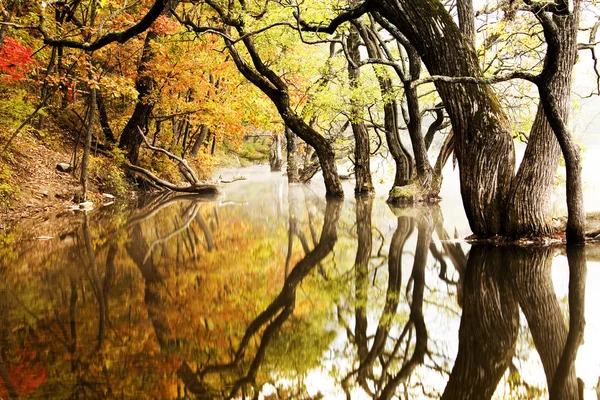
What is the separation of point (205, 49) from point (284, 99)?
490 centimetres

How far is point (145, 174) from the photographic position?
1914 cm

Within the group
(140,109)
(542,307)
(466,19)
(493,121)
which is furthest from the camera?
(140,109)

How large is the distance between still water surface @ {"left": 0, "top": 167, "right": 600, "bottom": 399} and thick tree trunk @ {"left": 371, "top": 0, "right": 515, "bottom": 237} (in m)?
0.88

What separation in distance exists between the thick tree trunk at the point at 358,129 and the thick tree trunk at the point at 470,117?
846cm

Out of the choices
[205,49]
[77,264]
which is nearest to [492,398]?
[77,264]

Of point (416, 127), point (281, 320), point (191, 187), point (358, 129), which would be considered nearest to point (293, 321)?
point (281, 320)

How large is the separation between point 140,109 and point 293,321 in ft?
53.6

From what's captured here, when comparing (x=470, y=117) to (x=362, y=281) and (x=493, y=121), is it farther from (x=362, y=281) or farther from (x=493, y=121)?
(x=362, y=281)

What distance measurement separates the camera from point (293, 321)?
11.9 feet

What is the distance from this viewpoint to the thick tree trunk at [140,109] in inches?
699

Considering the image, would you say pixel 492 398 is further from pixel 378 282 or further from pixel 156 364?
pixel 378 282

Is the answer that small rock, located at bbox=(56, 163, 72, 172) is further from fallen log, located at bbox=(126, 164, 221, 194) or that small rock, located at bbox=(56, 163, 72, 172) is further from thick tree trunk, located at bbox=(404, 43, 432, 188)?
thick tree trunk, located at bbox=(404, 43, 432, 188)

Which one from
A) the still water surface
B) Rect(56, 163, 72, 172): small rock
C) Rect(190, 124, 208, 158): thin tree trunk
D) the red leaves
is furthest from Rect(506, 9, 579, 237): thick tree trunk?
Rect(190, 124, 208, 158): thin tree trunk

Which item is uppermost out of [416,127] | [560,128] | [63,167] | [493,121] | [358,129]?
[358,129]
